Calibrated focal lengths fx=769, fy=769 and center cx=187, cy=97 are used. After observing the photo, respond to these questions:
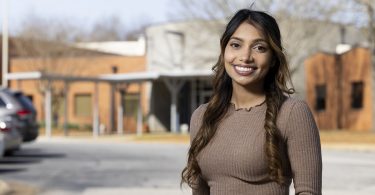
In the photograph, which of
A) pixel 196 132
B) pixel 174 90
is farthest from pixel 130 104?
pixel 196 132

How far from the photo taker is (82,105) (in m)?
50.8

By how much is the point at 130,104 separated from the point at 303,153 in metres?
45.9

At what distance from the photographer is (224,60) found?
321cm

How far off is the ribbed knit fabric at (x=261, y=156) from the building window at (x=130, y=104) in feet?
148

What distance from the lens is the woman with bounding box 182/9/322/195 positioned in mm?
2910

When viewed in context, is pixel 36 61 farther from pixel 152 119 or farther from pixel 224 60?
pixel 224 60

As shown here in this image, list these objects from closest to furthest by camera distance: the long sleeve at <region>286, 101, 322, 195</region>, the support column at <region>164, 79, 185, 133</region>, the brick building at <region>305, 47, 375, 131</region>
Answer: the long sleeve at <region>286, 101, 322, 195</region>
the brick building at <region>305, 47, 375, 131</region>
the support column at <region>164, 79, 185, 133</region>

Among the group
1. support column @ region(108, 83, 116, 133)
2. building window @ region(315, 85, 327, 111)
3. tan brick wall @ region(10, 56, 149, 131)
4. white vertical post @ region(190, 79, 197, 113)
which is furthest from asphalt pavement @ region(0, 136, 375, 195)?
tan brick wall @ region(10, 56, 149, 131)

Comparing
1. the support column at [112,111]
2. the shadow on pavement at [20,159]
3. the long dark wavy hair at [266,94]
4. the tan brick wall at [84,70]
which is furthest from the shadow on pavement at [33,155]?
the tan brick wall at [84,70]

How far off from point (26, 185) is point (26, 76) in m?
26.6

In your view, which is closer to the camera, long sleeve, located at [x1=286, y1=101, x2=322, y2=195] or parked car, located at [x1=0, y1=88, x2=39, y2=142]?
long sleeve, located at [x1=286, y1=101, x2=322, y2=195]

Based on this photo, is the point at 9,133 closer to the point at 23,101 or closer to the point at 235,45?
the point at 23,101

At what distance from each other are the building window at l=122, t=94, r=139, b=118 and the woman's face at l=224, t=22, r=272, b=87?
148ft

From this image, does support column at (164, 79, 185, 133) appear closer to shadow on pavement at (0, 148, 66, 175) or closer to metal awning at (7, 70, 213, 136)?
metal awning at (7, 70, 213, 136)
